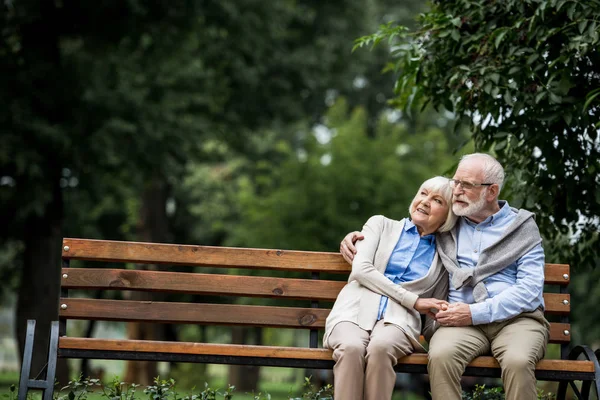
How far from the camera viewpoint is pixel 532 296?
4.93 m

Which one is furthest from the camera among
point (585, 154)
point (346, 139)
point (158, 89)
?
point (346, 139)

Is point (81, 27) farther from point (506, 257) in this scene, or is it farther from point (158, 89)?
point (506, 257)

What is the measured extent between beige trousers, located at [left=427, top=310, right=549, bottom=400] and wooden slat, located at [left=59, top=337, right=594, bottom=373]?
7 centimetres

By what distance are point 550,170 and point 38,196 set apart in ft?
33.5

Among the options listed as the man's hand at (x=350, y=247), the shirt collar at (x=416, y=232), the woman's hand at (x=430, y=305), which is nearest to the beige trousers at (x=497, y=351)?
the woman's hand at (x=430, y=305)

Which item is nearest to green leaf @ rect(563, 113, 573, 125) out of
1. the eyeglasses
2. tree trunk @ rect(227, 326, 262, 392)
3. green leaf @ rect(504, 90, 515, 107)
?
green leaf @ rect(504, 90, 515, 107)

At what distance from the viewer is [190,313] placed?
544 centimetres

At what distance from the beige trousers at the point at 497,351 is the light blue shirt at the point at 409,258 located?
39cm

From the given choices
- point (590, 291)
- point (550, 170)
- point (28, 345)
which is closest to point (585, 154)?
point (550, 170)

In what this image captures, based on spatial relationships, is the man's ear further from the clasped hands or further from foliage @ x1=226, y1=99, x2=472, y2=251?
foliage @ x1=226, y1=99, x2=472, y2=251

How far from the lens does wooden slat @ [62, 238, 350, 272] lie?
5367 mm

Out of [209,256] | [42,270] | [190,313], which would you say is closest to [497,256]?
[209,256]

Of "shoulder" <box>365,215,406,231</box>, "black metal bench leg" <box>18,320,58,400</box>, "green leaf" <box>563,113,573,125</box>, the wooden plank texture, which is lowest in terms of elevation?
"black metal bench leg" <box>18,320,58,400</box>

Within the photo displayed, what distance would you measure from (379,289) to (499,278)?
0.68 m
